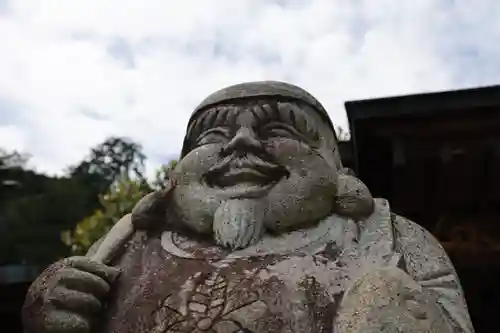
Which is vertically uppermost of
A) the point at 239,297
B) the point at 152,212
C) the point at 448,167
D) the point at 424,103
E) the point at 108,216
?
the point at 424,103

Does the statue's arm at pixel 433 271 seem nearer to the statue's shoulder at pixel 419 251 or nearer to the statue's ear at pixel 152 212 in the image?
the statue's shoulder at pixel 419 251

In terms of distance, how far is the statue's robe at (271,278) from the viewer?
212cm

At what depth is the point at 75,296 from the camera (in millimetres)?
2229

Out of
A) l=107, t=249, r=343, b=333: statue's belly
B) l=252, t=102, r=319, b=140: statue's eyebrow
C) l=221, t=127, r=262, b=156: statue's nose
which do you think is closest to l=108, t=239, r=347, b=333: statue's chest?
l=107, t=249, r=343, b=333: statue's belly

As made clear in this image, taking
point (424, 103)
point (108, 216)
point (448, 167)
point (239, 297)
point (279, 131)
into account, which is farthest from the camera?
point (108, 216)

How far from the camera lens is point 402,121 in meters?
4.45

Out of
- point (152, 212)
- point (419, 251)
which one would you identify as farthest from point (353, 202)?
point (152, 212)

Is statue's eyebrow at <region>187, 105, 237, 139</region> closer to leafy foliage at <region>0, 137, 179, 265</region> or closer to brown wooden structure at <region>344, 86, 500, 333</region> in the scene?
brown wooden structure at <region>344, 86, 500, 333</region>

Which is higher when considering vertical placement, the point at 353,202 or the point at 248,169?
the point at 248,169

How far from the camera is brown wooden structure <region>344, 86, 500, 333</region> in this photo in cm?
435

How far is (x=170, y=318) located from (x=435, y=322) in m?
0.74

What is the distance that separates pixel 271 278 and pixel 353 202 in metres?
0.46

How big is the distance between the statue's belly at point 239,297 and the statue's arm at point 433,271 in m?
0.26

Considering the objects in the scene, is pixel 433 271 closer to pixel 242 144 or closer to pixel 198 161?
pixel 242 144
